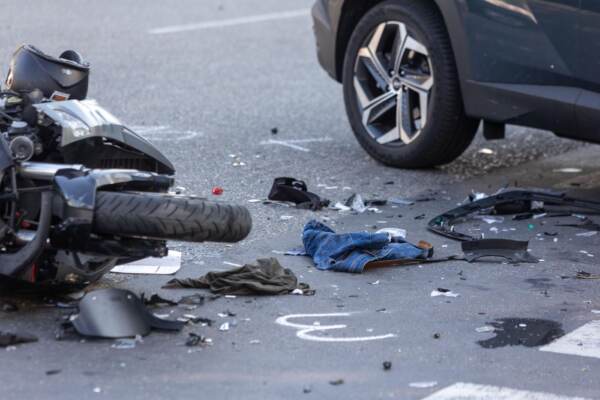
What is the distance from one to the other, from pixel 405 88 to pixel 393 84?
121 millimetres

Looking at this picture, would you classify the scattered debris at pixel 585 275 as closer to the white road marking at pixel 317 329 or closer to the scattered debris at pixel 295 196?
the white road marking at pixel 317 329

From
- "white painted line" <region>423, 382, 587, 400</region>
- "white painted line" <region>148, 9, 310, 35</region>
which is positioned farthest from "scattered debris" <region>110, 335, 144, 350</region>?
"white painted line" <region>148, 9, 310, 35</region>

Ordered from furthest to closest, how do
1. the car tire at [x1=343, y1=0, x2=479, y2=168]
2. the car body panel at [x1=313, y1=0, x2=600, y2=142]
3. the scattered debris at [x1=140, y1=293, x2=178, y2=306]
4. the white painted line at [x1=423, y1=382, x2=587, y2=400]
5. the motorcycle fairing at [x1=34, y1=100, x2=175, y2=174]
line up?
the car tire at [x1=343, y1=0, x2=479, y2=168] → the car body panel at [x1=313, y1=0, x2=600, y2=142] → the scattered debris at [x1=140, y1=293, x2=178, y2=306] → the motorcycle fairing at [x1=34, y1=100, x2=175, y2=174] → the white painted line at [x1=423, y1=382, x2=587, y2=400]

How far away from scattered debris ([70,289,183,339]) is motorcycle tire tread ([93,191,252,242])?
0.85 feet

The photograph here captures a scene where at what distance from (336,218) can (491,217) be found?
874 millimetres

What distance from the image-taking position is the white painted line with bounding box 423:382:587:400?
4578 millimetres

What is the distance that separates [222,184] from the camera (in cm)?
809

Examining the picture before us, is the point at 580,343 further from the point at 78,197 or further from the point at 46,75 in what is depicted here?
the point at 46,75

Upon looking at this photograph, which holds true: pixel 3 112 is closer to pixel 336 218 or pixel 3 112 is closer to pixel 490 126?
pixel 336 218

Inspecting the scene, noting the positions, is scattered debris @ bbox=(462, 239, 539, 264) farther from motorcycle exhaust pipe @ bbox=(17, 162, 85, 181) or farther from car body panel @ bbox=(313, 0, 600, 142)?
motorcycle exhaust pipe @ bbox=(17, 162, 85, 181)

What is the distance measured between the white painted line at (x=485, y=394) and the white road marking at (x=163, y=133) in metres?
4.94

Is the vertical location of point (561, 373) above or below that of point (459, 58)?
below

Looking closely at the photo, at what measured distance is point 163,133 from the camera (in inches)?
373

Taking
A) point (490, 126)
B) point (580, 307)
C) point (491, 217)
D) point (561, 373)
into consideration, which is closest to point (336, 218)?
point (491, 217)
